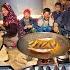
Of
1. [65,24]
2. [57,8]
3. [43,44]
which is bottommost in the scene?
[43,44]

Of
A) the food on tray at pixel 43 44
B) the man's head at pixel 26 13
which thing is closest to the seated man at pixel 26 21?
the man's head at pixel 26 13

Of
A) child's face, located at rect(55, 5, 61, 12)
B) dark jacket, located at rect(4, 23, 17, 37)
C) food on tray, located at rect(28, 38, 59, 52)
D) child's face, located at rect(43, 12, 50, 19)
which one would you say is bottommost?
food on tray, located at rect(28, 38, 59, 52)

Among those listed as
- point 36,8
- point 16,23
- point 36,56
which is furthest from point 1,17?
point 36,56

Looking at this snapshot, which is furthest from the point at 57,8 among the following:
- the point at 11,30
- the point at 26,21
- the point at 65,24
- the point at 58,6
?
the point at 11,30

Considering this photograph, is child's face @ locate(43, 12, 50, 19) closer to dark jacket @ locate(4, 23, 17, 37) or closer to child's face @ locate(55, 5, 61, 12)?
child's face @ locate(55, 5, 61, 12)

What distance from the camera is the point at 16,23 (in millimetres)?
2088

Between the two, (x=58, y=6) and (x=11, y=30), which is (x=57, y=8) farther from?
(x=11, y=30)

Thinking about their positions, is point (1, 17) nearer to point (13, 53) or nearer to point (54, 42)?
point (13, 53)

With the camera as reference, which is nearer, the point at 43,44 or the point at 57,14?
the point at 43,44

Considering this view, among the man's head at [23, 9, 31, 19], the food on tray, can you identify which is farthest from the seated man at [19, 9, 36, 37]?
the food on tray

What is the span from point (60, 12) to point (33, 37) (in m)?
0.26

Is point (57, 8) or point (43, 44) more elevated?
point (57, 8)

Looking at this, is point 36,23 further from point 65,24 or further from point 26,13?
point 65,24

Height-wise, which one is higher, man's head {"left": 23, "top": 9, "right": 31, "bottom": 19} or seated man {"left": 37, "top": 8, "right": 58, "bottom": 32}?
man's head {"left": 23, "top": 9, "right": 31, "bottom": 19}
